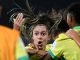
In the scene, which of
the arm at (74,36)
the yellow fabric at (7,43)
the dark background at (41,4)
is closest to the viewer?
the yellow fabric at (7,43)

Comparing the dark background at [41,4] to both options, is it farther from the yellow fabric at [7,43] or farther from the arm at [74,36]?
the yellow fabric at [7,43]

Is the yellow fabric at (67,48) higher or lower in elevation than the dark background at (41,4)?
lower

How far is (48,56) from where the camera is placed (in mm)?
3791

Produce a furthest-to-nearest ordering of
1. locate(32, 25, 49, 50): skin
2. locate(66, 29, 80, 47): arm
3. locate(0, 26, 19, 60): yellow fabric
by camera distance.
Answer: locate(32, 25, 49, 50): skin, locate(66, 29, 80, 47): arm, locate(0, 26, 19, 60): yellow fabric

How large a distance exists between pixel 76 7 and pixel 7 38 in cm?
154

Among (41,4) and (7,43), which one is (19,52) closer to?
(7,43)

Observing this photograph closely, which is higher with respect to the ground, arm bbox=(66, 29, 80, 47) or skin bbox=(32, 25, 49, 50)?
arm bbox=(66, 29, 80, 47)

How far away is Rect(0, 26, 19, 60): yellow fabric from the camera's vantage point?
2.26m

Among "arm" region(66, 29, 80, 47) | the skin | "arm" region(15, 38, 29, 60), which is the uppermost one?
"arm" region(15, 38, 29, 60)

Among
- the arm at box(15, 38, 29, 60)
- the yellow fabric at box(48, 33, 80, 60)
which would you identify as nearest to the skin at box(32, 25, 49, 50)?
the yellow fabric at box(48, 33, 80, 60)

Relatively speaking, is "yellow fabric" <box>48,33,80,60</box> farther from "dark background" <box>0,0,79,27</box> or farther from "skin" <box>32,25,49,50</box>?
"dark background" <box>0,0,79,27</box>

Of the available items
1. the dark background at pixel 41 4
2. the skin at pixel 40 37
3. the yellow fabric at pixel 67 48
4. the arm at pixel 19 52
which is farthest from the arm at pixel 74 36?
the dark background at pixel 41 4

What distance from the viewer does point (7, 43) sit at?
89.7 inches

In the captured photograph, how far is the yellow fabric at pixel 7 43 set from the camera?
7.41 ft
